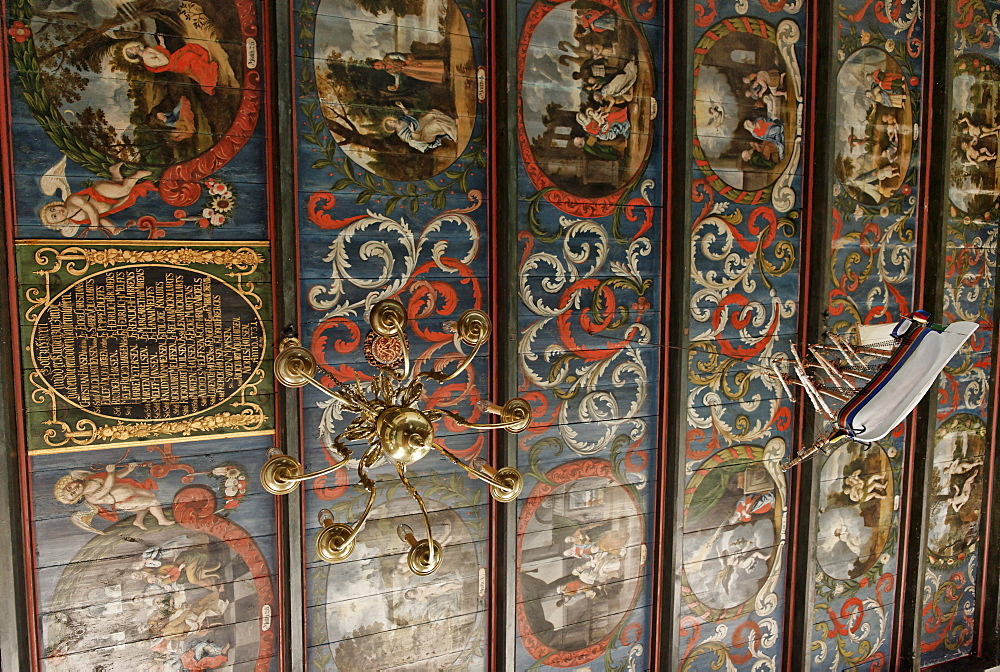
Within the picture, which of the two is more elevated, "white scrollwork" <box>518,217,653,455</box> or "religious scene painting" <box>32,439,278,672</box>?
"white scrollwork" <box>518,217,653,455</box>

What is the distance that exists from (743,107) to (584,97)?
0.93 metres

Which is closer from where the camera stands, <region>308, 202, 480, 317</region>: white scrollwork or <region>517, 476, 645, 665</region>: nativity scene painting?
<region>308, 202, 480, 317</region>: white scrollwork

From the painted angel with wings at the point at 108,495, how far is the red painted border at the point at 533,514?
5.73 ft

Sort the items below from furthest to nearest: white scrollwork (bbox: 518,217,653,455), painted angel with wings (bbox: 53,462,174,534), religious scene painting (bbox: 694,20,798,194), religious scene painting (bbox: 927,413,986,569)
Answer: religious scene painting (bbox: 927,413,986,569)
religious scene painting (bbox: 694,20,798,194)
white scrollwork (bbox: 518,217,653,455)
painted angel with wings (bbox: 53,462,174,534)

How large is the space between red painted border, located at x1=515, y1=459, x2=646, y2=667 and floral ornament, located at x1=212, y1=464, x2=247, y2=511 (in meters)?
1.38

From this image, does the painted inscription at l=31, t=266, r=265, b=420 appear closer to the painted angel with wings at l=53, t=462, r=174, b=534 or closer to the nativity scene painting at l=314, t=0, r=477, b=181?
the painted angel with wings at l=53, t=462, r=174, b=534

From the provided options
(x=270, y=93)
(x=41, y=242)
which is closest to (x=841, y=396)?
(x=270, y=93)

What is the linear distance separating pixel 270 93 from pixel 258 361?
1.21m

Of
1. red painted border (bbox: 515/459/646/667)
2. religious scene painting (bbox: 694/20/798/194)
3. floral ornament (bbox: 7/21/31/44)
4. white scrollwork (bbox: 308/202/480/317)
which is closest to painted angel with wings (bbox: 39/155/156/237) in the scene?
floral ornament (bbox: 7/21/31/44)

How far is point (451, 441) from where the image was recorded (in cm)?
321

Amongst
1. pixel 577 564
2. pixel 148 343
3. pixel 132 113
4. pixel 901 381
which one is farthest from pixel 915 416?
pixel 132 113

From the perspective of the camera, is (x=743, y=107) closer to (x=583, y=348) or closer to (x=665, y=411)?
(x=583, y=348)

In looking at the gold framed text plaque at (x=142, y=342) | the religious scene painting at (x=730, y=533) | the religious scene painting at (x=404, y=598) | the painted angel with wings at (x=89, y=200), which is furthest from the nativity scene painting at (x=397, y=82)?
the religious scene painting at (x=730, y=533)

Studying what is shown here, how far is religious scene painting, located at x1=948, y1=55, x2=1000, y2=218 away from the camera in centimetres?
386
